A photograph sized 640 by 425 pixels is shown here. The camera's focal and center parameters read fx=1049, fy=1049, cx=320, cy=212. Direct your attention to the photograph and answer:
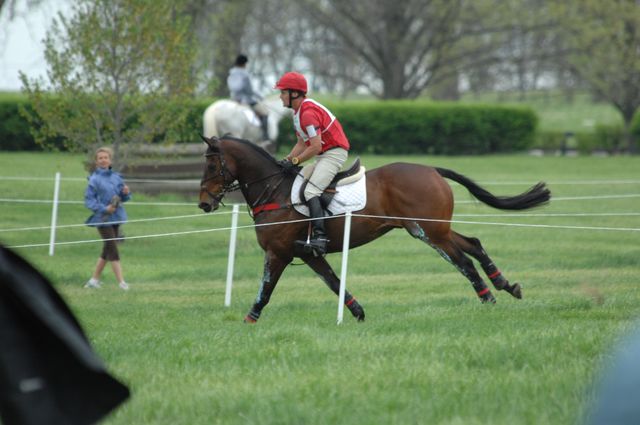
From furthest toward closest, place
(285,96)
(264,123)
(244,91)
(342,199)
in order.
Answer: (264,123), (244,91), (342,199), (285,96)

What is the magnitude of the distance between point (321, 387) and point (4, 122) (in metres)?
36.5

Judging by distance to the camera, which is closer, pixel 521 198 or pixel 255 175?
pixel 255 175

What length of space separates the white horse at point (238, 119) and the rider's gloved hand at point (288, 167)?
1239 centimetres

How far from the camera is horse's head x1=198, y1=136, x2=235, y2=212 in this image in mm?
11625

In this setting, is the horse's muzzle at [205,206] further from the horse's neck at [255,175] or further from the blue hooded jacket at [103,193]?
the blue hooded jacket at [103,193]

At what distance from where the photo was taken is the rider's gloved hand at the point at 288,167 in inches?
451

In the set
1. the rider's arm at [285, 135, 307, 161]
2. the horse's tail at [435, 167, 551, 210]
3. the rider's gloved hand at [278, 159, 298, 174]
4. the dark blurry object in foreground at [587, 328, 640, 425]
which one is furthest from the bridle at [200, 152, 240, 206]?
the dark blurry object in foreground at [587, 328, 640, 425]

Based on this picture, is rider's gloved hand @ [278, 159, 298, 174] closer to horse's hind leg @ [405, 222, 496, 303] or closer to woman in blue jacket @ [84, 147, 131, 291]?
horse's hind leg @ [405, 222, 496, 303]

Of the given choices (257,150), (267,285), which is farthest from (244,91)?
(267,285)

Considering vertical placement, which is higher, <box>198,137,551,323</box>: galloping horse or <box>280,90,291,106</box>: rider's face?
<box>280,90,291,106</box>: rider's face

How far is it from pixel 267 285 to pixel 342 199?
126 centimetres

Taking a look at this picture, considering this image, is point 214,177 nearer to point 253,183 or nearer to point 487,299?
point 253,183

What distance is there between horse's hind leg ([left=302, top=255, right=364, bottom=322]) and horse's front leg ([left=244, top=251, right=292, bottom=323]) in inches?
13.5

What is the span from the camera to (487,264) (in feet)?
38.6
